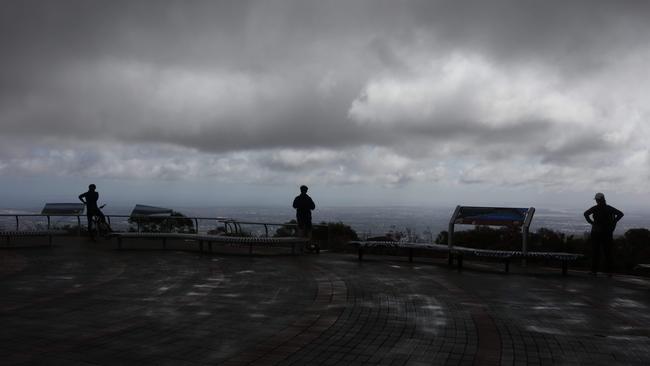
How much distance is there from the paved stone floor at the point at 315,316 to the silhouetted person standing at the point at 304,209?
10.9 feet

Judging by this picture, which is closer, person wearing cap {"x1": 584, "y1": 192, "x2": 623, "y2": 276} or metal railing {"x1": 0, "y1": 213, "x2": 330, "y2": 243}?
person wearing cap {"x1": 584, "y1": 192, "x2": 623, "y2": 276}

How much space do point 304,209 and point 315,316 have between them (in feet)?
26.7

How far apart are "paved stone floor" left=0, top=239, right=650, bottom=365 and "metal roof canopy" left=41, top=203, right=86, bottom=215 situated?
762 centimetres

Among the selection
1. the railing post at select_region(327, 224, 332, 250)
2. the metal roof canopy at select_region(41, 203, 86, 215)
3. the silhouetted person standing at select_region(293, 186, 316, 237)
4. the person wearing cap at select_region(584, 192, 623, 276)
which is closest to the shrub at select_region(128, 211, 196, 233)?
the metal roof canopy at select_region(41, 203, 86, 215)

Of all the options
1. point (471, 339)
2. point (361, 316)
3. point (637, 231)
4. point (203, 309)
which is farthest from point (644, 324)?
point (637, 231)

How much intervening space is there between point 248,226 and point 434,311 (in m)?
11.3

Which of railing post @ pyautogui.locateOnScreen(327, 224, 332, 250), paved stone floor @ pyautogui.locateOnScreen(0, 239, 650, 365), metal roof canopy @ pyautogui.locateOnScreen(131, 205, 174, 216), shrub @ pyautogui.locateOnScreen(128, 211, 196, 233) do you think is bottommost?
paved stone floor @ pyautogui.locateOnScreen(0, 239, 650, 365)

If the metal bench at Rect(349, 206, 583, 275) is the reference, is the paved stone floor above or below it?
below

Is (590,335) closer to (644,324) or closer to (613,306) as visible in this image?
(644,324)

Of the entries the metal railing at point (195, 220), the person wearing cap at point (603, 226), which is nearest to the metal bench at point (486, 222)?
the person wearing cap at point (603, 226)

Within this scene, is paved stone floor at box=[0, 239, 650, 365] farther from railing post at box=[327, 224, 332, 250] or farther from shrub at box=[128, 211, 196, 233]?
shrub at box=[128, 211, 196, 233]

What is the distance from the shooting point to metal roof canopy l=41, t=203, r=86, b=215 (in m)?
19.1

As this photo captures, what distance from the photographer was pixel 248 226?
17703mm

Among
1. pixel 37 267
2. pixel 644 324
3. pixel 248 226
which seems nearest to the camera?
pixel 644 324
